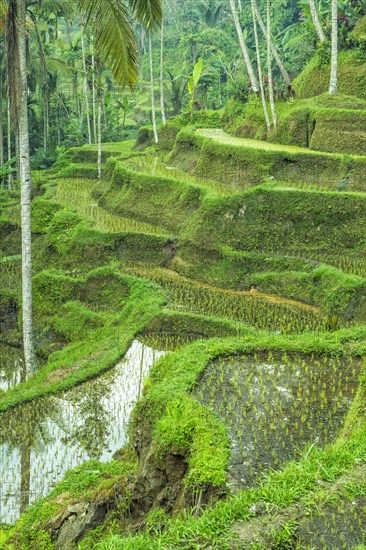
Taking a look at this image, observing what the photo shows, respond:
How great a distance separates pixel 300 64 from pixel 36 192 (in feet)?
33.6

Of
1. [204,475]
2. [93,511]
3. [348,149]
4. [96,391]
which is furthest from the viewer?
[348,149]

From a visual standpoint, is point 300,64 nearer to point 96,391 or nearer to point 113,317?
point 113,317

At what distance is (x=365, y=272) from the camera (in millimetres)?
12547

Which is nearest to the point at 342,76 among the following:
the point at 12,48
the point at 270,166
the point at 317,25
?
the point at 317,25

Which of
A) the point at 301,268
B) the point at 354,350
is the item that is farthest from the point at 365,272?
the point at 354,350

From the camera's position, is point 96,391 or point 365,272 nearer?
point 96,391

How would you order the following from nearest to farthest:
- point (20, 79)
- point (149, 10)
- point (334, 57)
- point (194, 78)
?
point (149, 10)
point (20, 79)
point (334, 57)
point (194, 78)

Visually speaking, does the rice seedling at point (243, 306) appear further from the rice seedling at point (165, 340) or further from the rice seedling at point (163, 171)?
the rice seedling at point (163, 171)

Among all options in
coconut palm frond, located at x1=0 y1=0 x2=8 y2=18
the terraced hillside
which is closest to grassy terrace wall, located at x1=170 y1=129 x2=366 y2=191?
the terraced hillside

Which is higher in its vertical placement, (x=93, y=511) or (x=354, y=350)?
(x=354, y=350)

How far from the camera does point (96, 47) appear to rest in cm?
954

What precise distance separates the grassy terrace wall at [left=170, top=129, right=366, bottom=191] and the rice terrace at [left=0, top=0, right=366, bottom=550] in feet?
0.14

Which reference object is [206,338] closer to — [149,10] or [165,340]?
[165,340]

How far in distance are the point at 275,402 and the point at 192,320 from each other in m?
4.31
